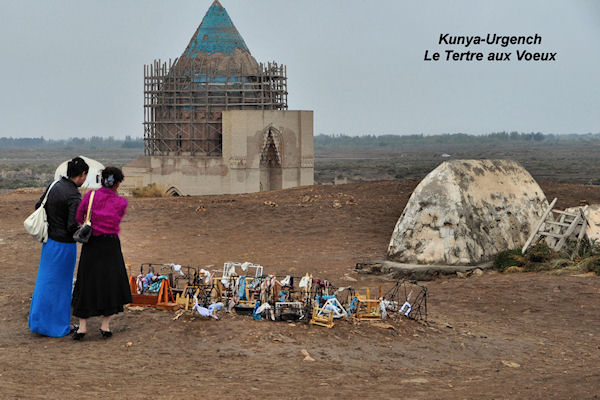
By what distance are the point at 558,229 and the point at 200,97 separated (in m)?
24.1

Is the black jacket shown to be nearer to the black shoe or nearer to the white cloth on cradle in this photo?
the black shoe

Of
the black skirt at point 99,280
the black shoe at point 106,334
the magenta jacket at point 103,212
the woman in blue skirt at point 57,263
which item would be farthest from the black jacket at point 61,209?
the black shoe at point 106,334

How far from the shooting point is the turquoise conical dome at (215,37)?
1491 inches

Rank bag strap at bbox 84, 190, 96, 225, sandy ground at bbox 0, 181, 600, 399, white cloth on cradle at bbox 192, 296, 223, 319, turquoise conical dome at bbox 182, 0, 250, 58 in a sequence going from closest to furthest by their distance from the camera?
sandy ground at bbox 0, 181, 600, 399 → bag strap at bbox 84, 190, 96, 225 → white cloth on cradle at bbox 192, 296, 223, 319 → turquoise conical dome at bbox 182, 0, 250, 58

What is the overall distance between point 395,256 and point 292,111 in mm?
20751

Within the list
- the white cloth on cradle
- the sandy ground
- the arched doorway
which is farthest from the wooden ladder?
the arched doorway

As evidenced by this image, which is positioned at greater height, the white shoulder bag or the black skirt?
the white shoulder bag

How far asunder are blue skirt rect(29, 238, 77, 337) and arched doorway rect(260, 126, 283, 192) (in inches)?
1025

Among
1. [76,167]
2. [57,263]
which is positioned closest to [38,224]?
[57,263]

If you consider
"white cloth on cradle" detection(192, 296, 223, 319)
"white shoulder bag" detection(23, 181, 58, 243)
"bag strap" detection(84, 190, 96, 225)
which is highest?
"bag strap" detection(84, 190, 96, 225)

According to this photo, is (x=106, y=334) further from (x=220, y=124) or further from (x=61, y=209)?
(x=220, y=124)

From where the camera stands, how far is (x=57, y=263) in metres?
8.62

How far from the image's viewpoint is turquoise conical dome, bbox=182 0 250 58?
37.9m

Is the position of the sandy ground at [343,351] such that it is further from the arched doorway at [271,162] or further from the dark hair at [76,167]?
the arched doorway at [271,162]
